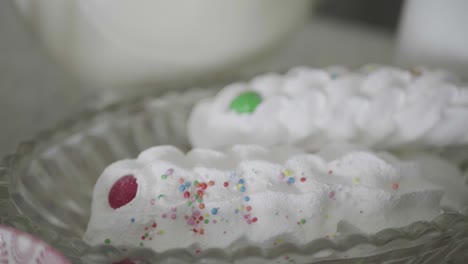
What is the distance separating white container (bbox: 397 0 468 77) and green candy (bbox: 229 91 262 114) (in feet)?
1.04

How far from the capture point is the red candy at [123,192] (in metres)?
0.56

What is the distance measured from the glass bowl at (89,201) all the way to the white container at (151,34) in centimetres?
6

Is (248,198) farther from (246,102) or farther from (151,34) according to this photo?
(151,34)

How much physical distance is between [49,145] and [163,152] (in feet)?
0.52

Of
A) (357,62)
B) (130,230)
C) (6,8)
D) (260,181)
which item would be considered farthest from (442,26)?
(6,8)

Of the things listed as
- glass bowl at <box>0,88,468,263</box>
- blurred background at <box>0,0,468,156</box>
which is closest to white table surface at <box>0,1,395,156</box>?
blurred background at <box>0,0,468,156</box>

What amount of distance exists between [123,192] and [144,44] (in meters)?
0.31

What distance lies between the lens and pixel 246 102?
0.72m

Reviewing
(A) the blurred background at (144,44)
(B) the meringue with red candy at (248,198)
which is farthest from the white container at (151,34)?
(B) the meringue with red candy at (248,198)

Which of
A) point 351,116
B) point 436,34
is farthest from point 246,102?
point 436,34

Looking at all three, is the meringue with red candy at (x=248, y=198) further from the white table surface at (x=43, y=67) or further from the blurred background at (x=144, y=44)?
the white table surface at (x=43, y=67)

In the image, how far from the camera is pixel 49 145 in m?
0.68

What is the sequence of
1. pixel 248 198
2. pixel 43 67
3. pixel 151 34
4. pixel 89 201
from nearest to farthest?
pixel 248 198 → pixel 89 201 → pixel 151 34 → pixel 43 67

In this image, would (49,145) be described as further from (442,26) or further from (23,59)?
(442,26)
